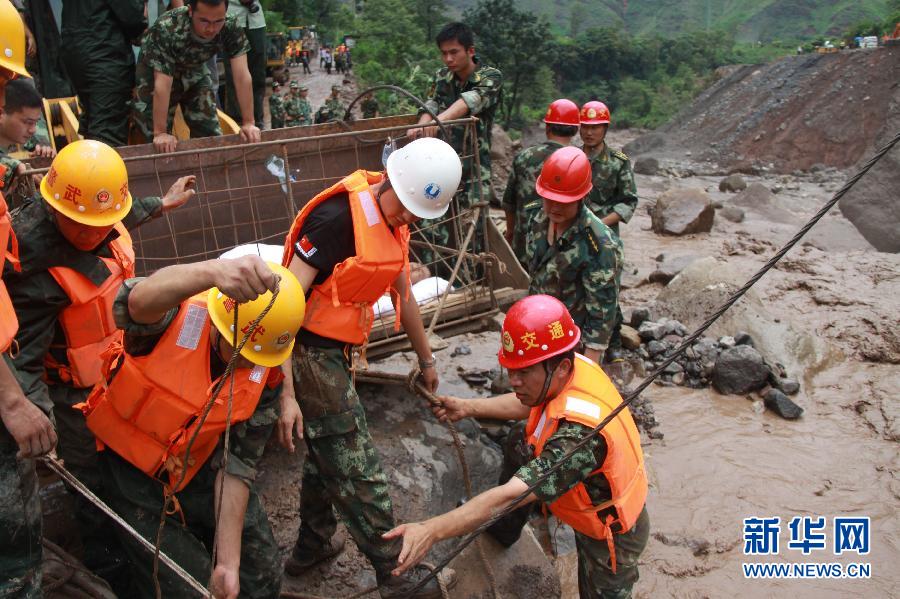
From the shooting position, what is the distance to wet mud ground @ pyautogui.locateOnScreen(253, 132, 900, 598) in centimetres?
418

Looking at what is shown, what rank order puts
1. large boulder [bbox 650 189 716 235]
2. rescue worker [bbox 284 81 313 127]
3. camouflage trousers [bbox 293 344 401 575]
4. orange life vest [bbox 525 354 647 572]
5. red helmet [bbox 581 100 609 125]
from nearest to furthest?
orange life vest [bbox 525 354 647 572] → camouflage trousers [bbox 293 344 401 575] → red helmet [bbox 581 100 609 125] → large boulder [bbox 650 189 716 235] → rescue worker [bbox 284 81 313 127]

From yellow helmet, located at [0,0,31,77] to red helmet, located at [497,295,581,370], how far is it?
1.99 m

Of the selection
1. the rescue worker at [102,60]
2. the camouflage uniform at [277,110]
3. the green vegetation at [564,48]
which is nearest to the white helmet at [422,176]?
the rescue worker at [102,60]

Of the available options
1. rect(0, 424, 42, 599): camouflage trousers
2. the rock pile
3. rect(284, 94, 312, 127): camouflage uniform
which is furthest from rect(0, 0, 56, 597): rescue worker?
rect(284, 94, 312, 127): camouflage uniform

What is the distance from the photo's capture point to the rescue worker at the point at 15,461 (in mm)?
2234

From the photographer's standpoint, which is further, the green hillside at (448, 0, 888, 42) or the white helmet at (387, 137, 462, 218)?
the green hillside at (448, 0, 888, 42)

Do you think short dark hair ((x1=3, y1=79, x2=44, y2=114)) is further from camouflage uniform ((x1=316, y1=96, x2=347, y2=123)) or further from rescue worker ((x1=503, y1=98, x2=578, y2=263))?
camouflage uniform ((x1=316, y1=96, x2=347, y2=123))

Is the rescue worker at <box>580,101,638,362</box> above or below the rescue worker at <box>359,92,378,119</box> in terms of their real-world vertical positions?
above

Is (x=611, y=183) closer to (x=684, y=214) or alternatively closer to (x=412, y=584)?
(x=412, y=584)

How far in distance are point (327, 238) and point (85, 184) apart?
97 centimetres

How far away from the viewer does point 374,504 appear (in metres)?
3.16

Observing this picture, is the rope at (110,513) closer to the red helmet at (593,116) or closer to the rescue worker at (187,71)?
the rescue worker at (187,71)

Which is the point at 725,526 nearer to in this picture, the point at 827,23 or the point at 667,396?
the point at 667,396

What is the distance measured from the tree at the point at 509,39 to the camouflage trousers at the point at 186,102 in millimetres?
20661
